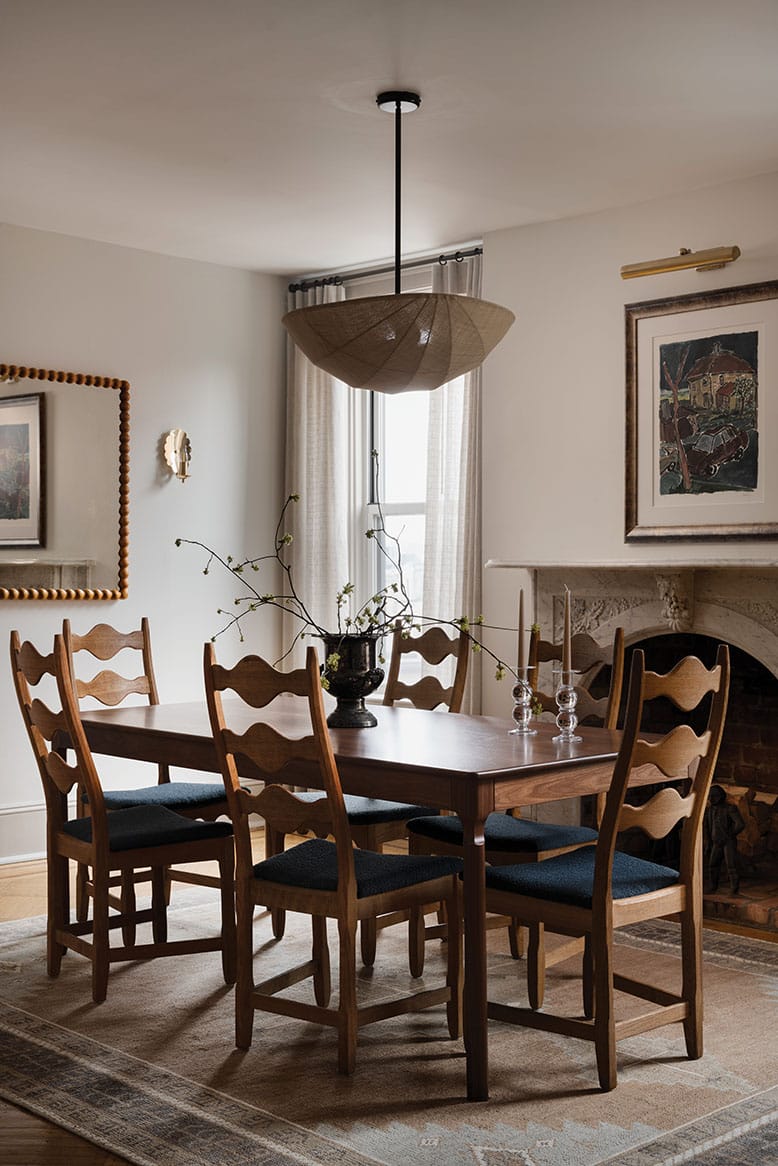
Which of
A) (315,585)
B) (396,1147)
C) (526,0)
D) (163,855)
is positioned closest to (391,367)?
(526,0)

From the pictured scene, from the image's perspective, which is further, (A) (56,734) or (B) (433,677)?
(B) (433,677)

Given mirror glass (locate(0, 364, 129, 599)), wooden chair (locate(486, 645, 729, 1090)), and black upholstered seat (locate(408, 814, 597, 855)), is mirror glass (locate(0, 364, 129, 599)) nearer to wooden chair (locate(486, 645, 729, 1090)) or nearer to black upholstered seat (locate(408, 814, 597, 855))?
black upholstered seat (locate(408, 814, 597, 855))

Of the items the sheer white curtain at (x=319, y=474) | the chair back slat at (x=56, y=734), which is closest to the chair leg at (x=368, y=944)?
the chair back slat at (x=56, y=734)

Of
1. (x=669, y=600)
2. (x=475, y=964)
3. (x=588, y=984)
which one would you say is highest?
(x=669, y=600)

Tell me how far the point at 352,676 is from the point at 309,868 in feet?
Answer: 2.67

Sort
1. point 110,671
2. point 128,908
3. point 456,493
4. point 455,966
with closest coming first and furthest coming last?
point 455,966
point 128,908
point 110,671
point 456,493

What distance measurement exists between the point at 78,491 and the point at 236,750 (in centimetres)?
290

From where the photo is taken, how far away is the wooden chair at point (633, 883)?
3057mm

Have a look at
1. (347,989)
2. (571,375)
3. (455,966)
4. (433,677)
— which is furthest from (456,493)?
(347,989)

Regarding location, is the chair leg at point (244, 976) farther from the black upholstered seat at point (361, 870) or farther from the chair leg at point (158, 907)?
the chair leg at point (158, 907)

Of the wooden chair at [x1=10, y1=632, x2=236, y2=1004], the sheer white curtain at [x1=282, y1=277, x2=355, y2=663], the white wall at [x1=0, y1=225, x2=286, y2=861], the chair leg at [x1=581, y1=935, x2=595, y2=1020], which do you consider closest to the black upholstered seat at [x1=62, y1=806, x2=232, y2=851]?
the wooden chair at [x1=10, y1=632, x2=236, y2=1004]

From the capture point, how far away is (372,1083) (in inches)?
125

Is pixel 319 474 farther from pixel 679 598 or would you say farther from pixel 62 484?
pixel 679 598

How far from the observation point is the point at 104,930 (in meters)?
3.78
